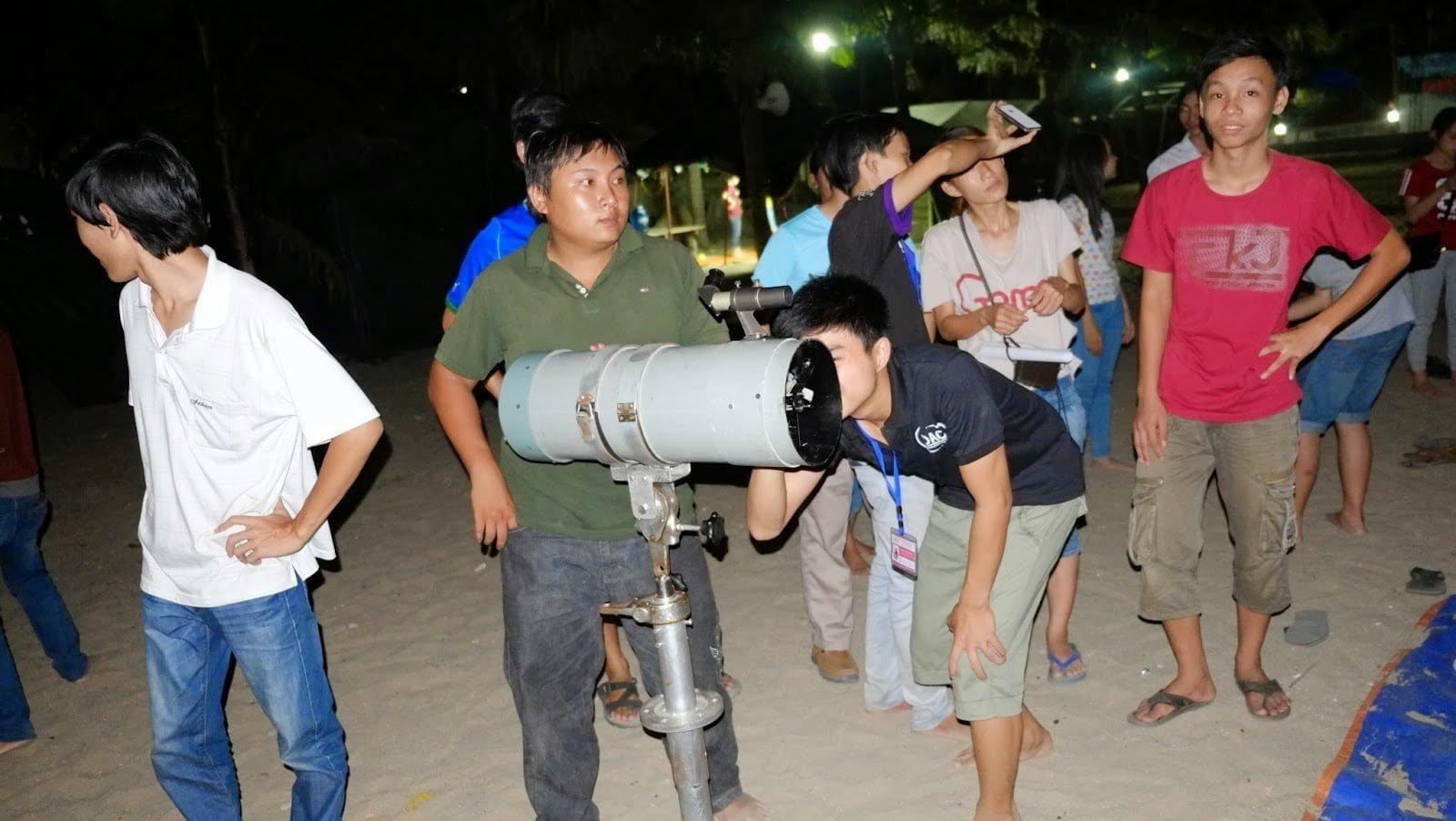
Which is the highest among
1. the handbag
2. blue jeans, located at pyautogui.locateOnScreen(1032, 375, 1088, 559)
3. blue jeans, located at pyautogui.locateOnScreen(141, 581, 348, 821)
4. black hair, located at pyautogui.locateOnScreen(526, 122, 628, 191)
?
black hair, located at pyautogui.locateOnScreen(526, 122, 628, 191)

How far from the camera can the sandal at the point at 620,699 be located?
12.4ft

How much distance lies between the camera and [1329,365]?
4469 millimetres

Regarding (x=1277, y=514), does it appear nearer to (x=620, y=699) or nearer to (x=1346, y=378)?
(x=1346, y=378)

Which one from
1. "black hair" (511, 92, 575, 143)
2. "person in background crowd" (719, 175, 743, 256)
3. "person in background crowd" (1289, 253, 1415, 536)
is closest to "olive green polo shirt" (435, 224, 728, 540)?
"black hair" (511, 92, 575, 143)

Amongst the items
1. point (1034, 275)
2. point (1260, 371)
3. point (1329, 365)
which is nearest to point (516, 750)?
point (1034, 275)

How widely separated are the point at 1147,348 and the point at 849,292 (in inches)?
57.5

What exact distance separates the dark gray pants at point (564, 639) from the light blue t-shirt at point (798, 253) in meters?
1.28

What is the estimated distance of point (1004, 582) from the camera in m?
2.65

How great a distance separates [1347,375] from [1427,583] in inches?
35.6

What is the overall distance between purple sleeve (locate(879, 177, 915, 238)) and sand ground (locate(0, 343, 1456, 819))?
1641 mm

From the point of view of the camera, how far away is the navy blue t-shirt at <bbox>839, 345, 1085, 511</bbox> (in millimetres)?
2391

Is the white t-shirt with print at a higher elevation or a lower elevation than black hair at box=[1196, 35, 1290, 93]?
lower

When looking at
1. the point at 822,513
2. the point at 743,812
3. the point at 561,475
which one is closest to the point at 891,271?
the point at 822,513

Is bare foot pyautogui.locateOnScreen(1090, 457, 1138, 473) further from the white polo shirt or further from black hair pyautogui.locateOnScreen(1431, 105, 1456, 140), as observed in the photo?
the white polo shirt
